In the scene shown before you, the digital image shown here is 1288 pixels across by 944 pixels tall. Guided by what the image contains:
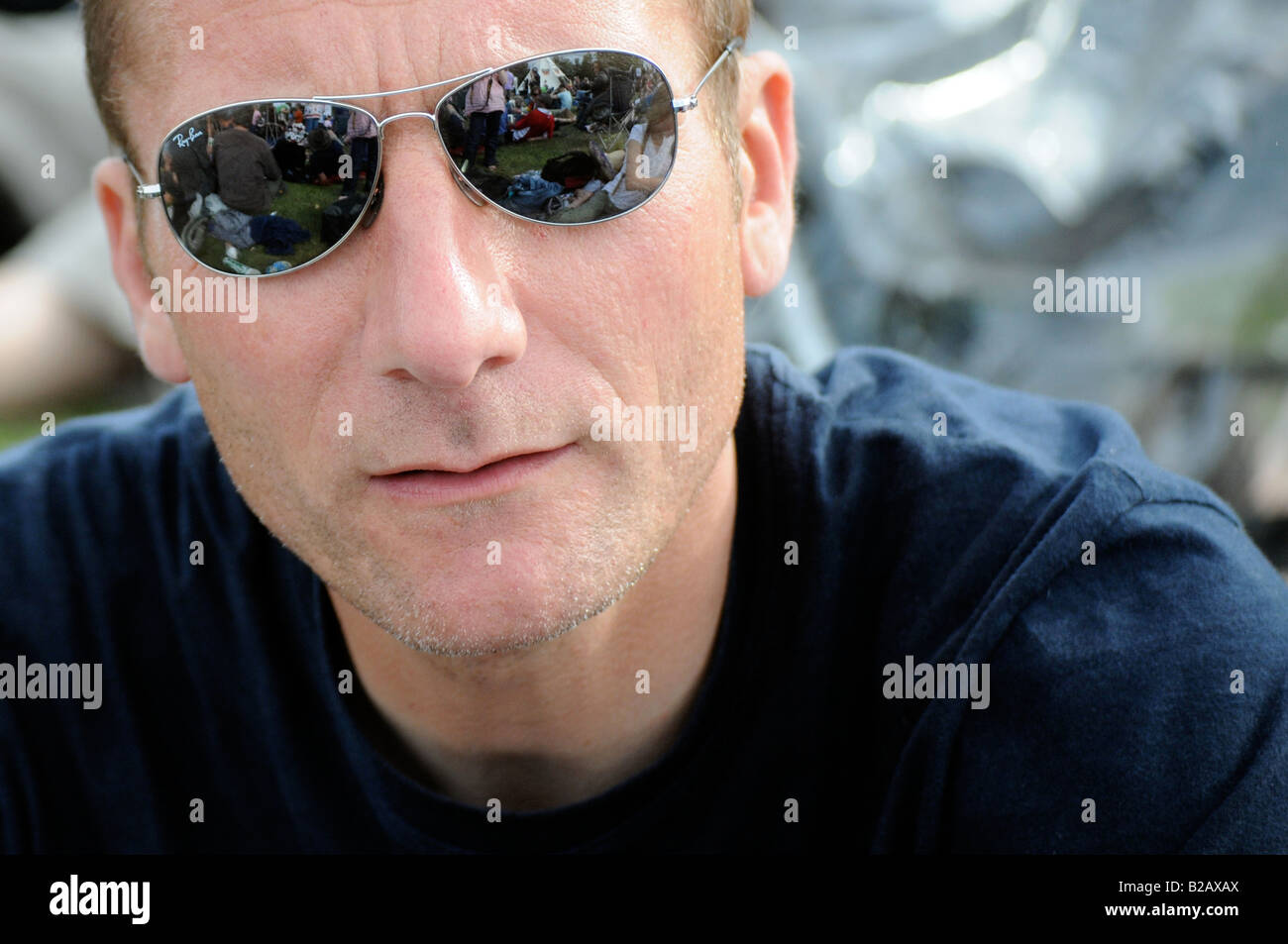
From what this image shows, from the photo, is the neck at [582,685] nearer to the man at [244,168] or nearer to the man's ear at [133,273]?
the man's ear at [133,273]

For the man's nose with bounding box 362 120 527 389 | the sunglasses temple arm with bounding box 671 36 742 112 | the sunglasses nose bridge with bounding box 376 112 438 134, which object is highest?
the sunglasses temple arm with bounding box 671 36 742 112

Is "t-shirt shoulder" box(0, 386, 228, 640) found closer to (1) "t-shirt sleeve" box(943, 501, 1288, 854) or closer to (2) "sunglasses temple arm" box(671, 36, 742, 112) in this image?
(2) "sunglasses temple arm" box(671, 36, 742, 112)

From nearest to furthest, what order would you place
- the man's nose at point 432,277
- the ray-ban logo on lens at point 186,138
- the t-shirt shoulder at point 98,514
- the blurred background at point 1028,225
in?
the man's nose at point 432,277, the ray-ban logo on lens at point 186,138, the t-shirt shoulder at point 98,514, the blurred background at point 1028,225

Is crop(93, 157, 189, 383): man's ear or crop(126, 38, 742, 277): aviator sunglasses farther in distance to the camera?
crop(93, 157, 189, 383): man's ear

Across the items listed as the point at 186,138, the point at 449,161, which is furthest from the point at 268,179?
the point at 449,161

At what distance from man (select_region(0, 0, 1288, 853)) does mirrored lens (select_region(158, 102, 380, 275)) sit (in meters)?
0.04

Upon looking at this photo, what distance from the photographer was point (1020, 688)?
69.1 inches

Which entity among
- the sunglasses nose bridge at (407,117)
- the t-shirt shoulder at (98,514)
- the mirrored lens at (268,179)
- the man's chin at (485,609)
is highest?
the sunglasses nose bridge at (407,117)

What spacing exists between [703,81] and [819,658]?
3.03 ft

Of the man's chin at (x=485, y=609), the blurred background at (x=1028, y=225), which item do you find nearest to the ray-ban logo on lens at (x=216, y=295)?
the man's chin at (x=485, y=609)

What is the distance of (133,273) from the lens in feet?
6.94

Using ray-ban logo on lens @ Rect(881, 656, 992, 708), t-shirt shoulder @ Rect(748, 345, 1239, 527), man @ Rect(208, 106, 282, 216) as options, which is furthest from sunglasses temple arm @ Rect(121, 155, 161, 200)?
ray-ban logo on lens @ Rect(881, 656, 992, 708)

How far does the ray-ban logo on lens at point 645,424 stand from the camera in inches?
67.1

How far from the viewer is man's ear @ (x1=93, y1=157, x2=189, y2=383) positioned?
6.62ft
